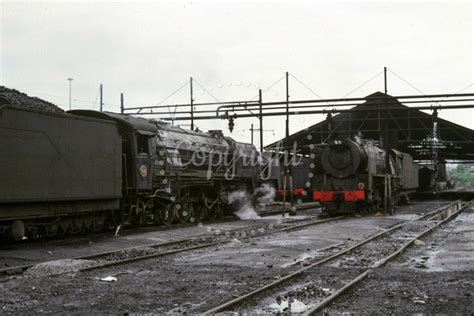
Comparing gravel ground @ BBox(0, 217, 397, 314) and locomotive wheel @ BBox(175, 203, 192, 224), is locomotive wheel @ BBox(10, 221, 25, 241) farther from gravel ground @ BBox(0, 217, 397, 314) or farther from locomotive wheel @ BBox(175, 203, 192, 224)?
locomotive wheel @ BBox(175, 203, 192, 224)

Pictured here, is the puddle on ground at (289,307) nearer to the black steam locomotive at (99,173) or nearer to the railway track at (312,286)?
the railway track at (312,286)

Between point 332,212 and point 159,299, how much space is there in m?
17.2

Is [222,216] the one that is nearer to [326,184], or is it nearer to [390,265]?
[326,184]

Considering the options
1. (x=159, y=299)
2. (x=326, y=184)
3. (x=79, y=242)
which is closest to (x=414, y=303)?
(x=159, y=299)

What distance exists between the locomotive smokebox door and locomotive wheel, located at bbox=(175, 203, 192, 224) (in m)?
2.24

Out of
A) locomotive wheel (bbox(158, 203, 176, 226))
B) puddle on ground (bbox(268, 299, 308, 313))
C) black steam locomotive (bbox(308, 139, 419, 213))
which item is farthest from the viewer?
black steam locomotive (bbox(308, 139, 419, 213))

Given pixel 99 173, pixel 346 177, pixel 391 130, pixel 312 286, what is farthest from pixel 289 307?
pixel 391 130

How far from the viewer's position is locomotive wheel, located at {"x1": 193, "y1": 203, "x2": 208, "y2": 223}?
19125mm

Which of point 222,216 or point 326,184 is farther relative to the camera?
point 326,184

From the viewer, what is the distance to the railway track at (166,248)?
9.01 metres

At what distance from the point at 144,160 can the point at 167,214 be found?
233cm

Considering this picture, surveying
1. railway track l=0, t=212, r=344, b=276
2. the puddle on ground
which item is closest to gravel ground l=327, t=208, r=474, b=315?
the puddle on ground

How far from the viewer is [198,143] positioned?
19.3 meters

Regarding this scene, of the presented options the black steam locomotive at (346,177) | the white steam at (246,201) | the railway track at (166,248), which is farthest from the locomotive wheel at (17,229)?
the black steam locomotive at (346,177)
